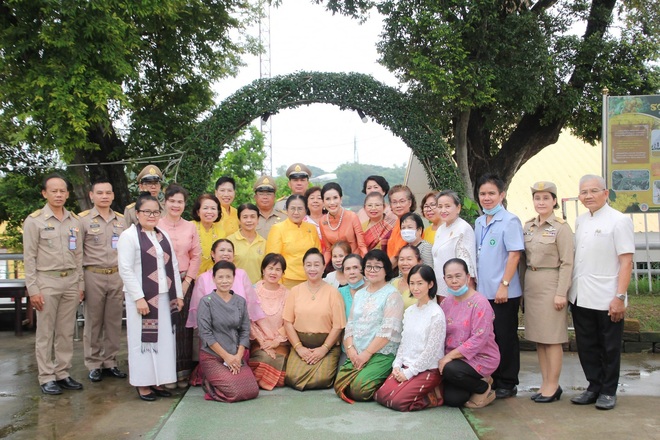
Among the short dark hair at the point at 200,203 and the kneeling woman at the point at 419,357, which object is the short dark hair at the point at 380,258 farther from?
the short dark hair at the point at 200,203

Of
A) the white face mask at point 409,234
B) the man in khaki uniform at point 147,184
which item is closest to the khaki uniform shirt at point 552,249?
the white face mask at point 409,234

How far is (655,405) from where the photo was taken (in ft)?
13.9

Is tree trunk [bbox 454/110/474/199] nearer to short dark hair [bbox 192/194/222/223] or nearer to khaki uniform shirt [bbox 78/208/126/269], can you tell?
short dark hair [bbox 192/194/222/223]

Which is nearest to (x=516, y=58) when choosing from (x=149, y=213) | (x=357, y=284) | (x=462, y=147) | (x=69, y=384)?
(x=462, y=147)

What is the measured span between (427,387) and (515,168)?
7.22m

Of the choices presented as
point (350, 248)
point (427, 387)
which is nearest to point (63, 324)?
point (350, 248)

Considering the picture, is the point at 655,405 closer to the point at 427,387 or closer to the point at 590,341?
the point at 590,341

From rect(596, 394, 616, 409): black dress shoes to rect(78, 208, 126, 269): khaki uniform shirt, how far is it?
12.2 ft

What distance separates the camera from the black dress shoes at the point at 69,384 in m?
4.76

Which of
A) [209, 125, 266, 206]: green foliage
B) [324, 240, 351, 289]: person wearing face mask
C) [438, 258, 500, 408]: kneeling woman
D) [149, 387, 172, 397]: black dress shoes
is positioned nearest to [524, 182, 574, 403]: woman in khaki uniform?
[438, 258, 500, 408]: kneeling woman

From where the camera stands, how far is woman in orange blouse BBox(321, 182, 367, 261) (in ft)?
17.0

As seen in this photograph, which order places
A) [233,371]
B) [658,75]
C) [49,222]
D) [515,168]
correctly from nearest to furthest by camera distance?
[233,371] → [49,222] → [658,75] → [515,168]

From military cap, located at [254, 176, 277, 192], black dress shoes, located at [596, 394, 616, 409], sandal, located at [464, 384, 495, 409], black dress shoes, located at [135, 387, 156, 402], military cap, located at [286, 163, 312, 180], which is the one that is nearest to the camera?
black dress shoes, located at [596, 394, 616, 409]

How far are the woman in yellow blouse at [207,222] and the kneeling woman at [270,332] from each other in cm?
53
